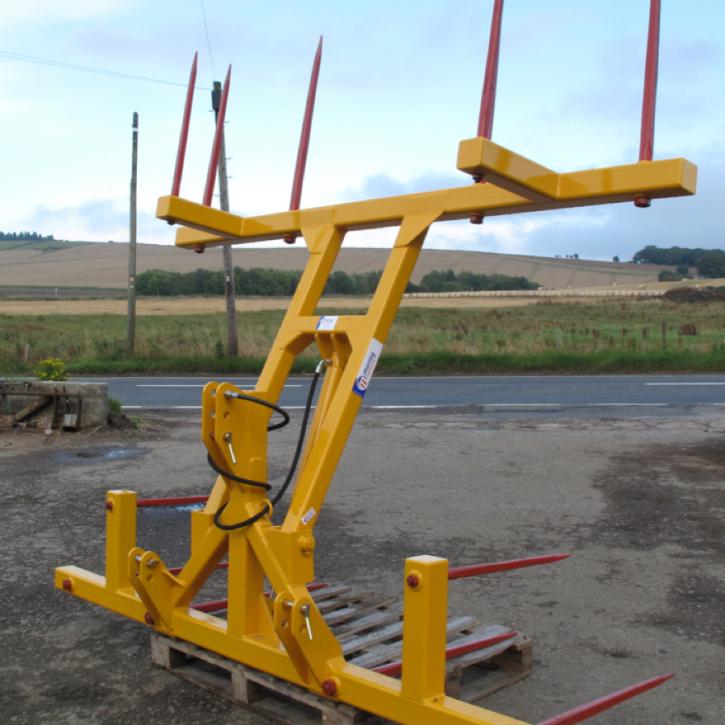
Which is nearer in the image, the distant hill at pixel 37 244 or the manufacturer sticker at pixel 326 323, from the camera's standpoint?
the manufacturer sticker at pixel 326 323

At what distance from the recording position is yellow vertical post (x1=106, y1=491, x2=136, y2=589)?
169 inches

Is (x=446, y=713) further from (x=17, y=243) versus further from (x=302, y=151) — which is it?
(x=17, y=243)

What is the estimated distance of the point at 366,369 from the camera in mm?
3527

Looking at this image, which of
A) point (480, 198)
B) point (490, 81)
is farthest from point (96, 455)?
point (490, 81)

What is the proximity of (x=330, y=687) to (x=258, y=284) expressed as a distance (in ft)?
181

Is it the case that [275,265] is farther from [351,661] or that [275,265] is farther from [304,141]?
[351,661]

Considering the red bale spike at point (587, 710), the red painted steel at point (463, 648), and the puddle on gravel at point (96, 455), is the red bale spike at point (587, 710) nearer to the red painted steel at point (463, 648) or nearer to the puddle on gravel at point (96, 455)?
the red painted steel at point (463, 648)

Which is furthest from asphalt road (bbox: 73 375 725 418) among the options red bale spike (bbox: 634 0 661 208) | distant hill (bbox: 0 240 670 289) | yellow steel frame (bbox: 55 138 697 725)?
distant hill (bbox: 0 240 670 289)

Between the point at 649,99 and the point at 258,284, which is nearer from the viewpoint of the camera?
the point at 649,99

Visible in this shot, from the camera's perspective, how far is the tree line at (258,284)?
180ft

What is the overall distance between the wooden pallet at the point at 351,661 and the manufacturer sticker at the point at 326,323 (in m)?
1.29

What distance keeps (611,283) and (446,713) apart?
6750cm

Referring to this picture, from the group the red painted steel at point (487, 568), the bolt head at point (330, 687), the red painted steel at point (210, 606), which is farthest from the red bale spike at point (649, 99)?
the red painted steel at point (210, 606)

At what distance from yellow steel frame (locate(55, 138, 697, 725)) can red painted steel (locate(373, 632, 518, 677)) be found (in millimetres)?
151
